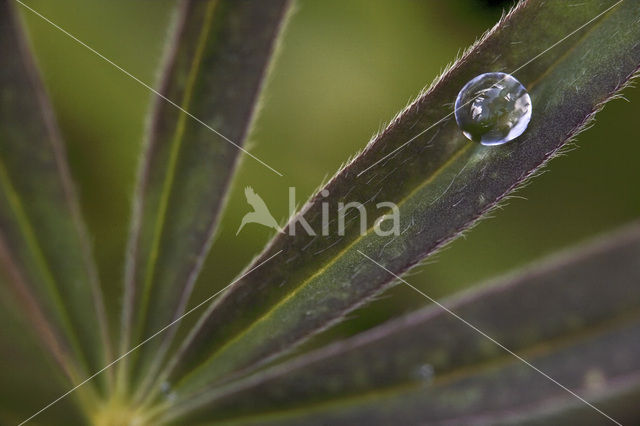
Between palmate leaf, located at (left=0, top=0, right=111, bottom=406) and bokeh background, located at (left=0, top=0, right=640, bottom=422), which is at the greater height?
bokeh background, located at (left=0, top=0, right=640, bottom=422)

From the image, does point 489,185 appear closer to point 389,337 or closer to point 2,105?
point 389,337

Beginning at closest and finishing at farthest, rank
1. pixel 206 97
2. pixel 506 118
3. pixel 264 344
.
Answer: pixel 506 118
pixel 264 344
pixel 206 97

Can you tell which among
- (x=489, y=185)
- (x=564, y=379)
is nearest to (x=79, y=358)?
(x=489, y=185)

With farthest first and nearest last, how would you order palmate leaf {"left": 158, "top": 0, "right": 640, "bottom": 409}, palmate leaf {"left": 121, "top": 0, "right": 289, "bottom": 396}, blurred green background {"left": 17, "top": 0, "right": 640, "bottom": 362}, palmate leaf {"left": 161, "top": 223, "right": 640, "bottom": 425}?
blurred green background {"left": 17, "top": 0, "right": 640, "bottom": 362} → palmate leaf {"left": 161, "top": 223, "right": 640, "bottom": 425} → palmate leaf {"left": 121, "top": 0, "right": 289, "bottom": 396} → palmate leaf {"left": 158, "top": 0, "right": 640, "bottom": 409}

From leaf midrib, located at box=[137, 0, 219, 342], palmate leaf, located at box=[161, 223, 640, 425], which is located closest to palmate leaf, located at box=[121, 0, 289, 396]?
leaf midrib, located at box=[137, 0, 219, 342]

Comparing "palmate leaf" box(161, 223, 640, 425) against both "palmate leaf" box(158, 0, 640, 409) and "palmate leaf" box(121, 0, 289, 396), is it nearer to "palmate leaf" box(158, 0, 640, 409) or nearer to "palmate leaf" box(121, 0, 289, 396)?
"palmate leaf" box(121, 0, 289, 396)

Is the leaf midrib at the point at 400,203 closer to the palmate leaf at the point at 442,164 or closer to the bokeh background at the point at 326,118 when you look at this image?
the palmate leaf at the point at 442,164
